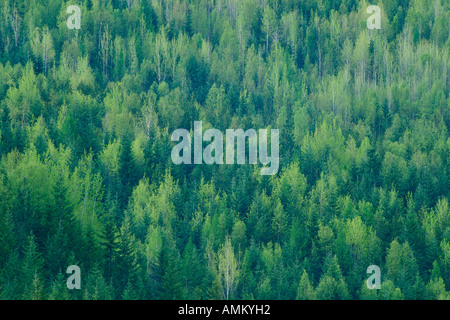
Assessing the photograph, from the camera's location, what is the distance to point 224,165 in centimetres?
8862

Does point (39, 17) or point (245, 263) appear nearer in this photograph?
point (245, 263)

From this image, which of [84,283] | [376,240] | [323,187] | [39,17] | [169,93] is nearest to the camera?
[84,283]

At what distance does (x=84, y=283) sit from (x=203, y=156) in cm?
3700

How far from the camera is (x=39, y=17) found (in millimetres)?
130000

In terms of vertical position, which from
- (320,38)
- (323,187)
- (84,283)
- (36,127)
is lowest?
(84,283)

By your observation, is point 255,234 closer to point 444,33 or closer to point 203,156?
point 203,156

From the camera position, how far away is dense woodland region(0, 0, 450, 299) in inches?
2351

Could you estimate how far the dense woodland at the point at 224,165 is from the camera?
59719 mm

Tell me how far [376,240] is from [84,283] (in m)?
28.9
